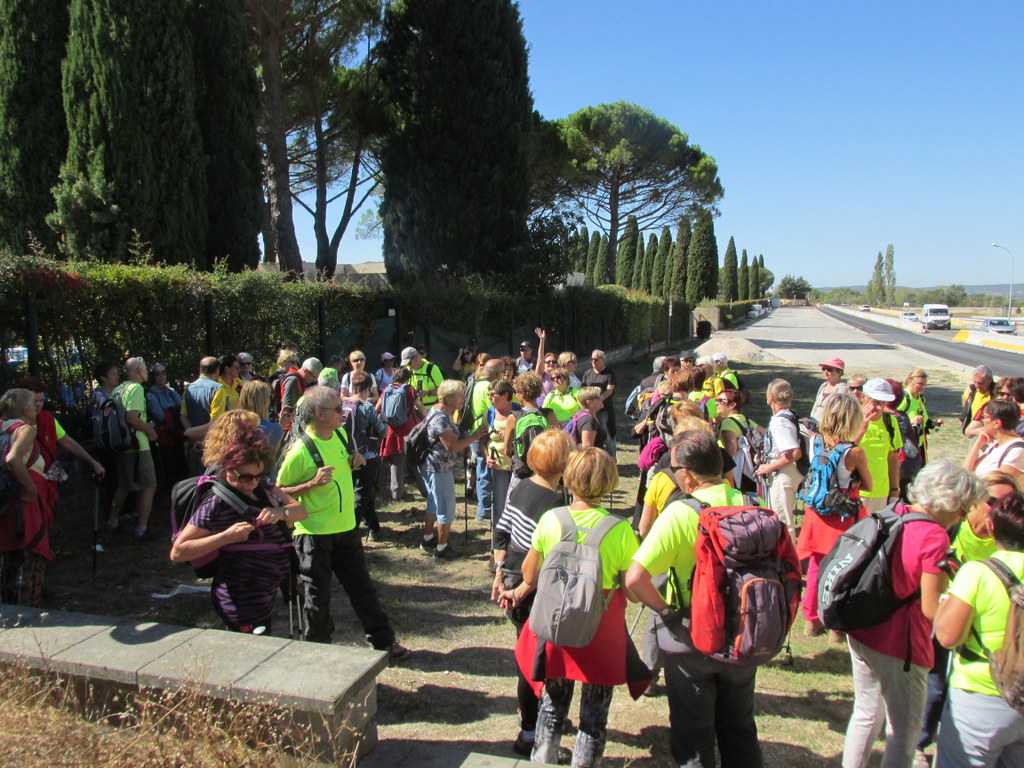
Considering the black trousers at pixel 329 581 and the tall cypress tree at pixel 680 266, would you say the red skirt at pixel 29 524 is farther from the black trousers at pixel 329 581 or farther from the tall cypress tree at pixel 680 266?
the tall cypress tree at pixel 680 266

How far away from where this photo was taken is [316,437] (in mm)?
3785

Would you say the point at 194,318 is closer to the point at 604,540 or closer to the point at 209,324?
the point at 209,324

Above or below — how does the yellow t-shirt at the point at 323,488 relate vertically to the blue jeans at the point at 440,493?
above

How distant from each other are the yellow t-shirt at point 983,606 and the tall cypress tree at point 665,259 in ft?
179

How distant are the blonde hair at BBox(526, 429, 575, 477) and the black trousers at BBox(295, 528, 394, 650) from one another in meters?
1.26

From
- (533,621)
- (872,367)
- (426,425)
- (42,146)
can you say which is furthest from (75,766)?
(872,367)

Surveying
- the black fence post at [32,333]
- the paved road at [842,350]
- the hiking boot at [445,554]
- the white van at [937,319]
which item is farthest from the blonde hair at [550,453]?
the white van at [937,319]

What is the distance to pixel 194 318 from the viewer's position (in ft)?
26.2

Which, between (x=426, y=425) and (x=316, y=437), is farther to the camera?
(x=426, y=425)

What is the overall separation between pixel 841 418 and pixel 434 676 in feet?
9.43

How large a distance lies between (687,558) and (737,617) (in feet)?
0.96

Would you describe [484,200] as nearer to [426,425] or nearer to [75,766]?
[426,425]

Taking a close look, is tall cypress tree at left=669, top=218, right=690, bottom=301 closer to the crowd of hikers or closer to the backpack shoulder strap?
the crowd of hikers

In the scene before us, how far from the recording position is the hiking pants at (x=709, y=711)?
2.69 metres
